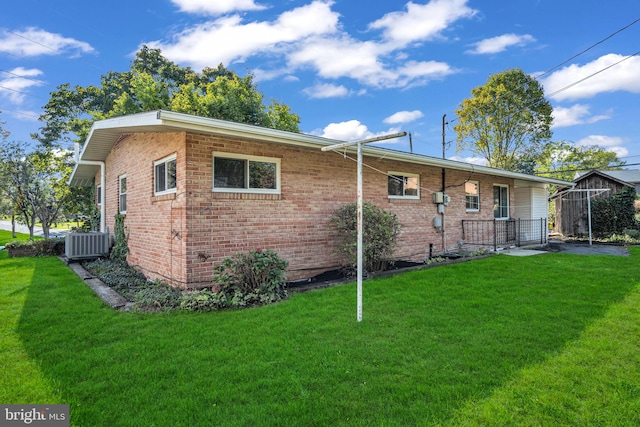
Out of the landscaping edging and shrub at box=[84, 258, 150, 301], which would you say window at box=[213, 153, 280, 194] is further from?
shrub at box=[84, 258, 150, 301]

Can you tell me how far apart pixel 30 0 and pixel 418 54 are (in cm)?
1525

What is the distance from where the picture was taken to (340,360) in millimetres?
3188

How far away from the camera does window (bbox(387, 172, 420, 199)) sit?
8.83 m

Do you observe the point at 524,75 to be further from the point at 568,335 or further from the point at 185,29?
the point at 568,335

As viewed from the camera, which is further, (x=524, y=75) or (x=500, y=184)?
(x=524, y=75)

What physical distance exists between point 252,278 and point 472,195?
8624 mm

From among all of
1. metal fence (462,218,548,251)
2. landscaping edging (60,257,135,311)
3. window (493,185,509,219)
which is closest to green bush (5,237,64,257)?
landscaping edging (60,257,135,311)

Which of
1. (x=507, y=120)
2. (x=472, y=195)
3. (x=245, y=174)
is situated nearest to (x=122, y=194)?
(x=245, y=174)

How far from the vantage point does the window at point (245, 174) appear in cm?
585

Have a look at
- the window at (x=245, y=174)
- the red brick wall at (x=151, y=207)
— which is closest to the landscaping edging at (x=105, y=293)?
the red brick wall at (x=151, y=207)

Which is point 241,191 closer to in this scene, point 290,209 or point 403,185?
point 290,209

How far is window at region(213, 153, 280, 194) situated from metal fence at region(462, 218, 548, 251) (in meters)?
6.85

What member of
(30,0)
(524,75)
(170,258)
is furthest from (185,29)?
(524,75)

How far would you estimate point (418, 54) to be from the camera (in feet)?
52.2
